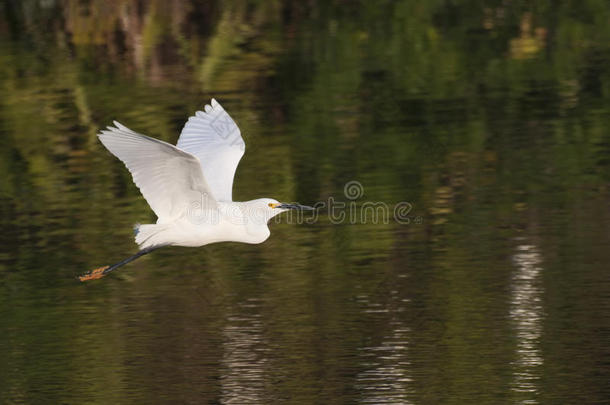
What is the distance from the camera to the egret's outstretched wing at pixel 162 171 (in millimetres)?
8820

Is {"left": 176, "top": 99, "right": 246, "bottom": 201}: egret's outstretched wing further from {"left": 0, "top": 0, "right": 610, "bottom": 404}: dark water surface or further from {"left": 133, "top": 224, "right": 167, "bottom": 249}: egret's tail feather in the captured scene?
{"left": 0, "top": 0, "right": 610, "bottom": 404}: dark water surface

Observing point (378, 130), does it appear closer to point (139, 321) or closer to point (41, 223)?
point (41, 223)

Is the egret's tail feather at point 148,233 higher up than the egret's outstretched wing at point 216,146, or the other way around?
the egret's outstretched wing at point 216,146

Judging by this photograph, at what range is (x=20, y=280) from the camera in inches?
488

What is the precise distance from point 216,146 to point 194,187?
130 cm

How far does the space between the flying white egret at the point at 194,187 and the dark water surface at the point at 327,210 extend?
0.91 metres

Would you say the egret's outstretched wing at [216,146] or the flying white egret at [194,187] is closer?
the flying white egret at [194,187]

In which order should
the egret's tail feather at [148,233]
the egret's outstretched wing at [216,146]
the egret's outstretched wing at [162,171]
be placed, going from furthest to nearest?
the egret's outstretched wing at [216,146]
the egret's tail feather at [148,233]
the egret's outstretched wing at [162,171]

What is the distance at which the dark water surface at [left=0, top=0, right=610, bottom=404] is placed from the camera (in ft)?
32.8

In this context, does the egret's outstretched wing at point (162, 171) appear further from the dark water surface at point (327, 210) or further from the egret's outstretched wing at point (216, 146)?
the dark water surface at point (327, 210)

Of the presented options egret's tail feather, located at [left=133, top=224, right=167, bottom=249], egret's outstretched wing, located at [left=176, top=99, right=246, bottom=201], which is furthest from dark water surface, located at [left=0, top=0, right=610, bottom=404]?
egret's outstretched wing, located at [left=176, top=99, right=246, bottom=201]

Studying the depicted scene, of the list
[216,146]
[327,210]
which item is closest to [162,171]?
[216,146]

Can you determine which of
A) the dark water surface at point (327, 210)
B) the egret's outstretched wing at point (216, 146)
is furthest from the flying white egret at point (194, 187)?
the dark water surface at point (327, 210)

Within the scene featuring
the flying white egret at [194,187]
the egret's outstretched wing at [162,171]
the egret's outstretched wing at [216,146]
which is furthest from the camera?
the egret's outstretched wing at [216,146]
